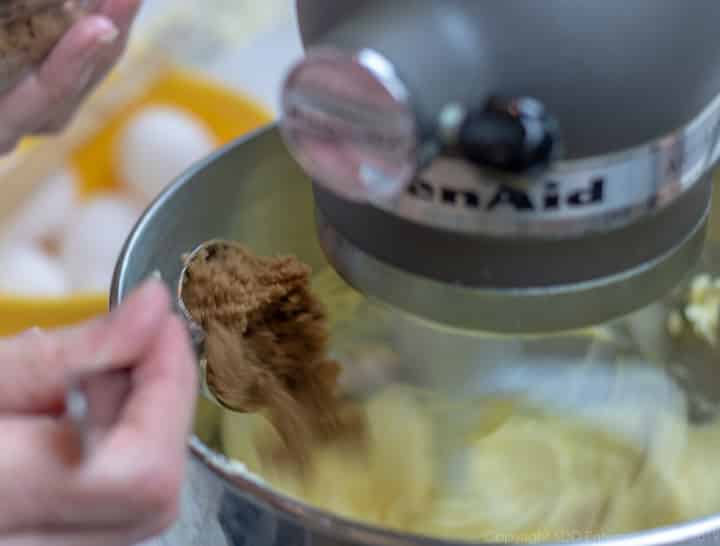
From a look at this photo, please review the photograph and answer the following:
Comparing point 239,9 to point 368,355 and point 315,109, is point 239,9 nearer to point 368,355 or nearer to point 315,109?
point 368,355

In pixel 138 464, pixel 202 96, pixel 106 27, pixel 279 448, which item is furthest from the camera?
pixel 202 96

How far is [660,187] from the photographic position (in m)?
0.32

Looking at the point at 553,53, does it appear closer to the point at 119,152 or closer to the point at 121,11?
the point at 121,11

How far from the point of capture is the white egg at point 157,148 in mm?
880

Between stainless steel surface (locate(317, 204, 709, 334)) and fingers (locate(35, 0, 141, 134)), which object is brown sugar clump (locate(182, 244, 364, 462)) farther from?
fingers (locate(35, 0, 141, 134))

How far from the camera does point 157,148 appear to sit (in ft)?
2.88

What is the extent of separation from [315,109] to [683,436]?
24cm

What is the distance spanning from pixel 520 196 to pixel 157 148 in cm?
62

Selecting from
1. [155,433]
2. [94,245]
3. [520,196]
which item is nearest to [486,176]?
[520,196]

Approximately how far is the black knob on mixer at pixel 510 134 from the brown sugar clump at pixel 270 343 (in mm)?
141

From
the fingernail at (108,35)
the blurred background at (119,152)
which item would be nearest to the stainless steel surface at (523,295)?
the fingernail at (108,35)

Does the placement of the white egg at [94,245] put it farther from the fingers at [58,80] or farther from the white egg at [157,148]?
the fingers at [58,80]

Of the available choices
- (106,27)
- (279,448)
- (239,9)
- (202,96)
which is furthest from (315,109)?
(239,9)

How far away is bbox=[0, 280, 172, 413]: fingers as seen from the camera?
0.30 meters
